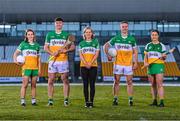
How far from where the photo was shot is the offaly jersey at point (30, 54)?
1180 cm

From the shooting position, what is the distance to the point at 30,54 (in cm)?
1185

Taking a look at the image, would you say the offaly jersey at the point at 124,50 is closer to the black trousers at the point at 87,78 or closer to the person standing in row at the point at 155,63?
the person standing in row at the point at 155,63

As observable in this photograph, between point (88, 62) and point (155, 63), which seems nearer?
point (88, 62)

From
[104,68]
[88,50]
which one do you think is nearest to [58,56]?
[88,50]

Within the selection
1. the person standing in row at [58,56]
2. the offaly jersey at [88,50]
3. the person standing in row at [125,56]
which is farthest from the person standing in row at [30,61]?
the person standing in row at [125,56]

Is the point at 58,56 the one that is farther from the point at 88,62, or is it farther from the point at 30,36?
the point at 30,36

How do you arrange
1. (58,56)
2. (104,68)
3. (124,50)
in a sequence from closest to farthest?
(58,56) → (124,50) → (104,68)

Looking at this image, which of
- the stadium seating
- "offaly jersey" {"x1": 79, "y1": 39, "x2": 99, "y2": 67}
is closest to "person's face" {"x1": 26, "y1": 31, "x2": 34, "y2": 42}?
"offaly jersey" {"x1": 79, "y1": 39, "x2": 99, "y2": 67}

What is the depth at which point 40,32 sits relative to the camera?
50.2 m

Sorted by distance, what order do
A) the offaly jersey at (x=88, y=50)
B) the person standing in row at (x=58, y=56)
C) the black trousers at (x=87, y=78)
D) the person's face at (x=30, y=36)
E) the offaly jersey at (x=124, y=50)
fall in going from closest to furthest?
1. the black trousers at (x=87, y=78)
2. the offaly jersey at (x=88, y=50)
3. the person standing in row at (x=58, y=56)
4. the offaly jersey at (x=124, y=50)
5. the person's face at (x=30, y=36)

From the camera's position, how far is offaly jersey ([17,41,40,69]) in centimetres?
1180

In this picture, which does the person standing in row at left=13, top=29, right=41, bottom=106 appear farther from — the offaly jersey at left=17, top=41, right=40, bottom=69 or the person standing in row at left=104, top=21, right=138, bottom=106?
the person standing in row at left=104, top=21, right=138, bottom=106

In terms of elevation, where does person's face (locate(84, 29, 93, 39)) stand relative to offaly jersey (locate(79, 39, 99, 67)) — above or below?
above

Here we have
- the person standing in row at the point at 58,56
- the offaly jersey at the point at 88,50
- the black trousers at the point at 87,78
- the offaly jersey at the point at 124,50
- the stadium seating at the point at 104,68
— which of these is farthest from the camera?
the stadium seating at the point at 104,68
